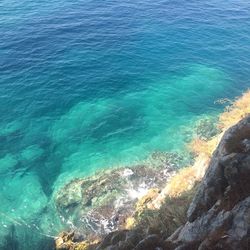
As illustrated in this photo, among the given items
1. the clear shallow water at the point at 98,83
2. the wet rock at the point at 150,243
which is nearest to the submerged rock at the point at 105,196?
the clear shallow water at the point at 98,83

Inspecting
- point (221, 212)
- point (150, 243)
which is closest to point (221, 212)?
point (221, 212)

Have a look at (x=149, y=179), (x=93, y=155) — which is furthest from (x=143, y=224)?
(x=93, y=155)

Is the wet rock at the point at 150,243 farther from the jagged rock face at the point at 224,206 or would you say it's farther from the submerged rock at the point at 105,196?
the submerged rock at the point at 105,196

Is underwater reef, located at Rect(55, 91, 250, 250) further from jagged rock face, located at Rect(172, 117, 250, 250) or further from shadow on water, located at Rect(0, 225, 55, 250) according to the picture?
shadow on water, located at Rect(0, 225, 55, 250)

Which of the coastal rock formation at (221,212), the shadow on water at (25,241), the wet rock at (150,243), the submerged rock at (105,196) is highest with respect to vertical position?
the coastal rock formation at (221,212)

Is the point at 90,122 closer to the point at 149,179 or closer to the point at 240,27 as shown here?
the point at 149,179

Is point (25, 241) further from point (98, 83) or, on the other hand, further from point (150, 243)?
point (98, 83)

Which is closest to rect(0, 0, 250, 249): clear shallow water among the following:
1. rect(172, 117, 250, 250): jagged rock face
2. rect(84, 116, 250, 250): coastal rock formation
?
rect(84, 116, 250, 250): coastal rock formation
